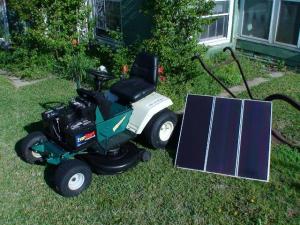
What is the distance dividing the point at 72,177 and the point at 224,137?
2.08 metres

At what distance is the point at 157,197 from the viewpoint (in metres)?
4.35

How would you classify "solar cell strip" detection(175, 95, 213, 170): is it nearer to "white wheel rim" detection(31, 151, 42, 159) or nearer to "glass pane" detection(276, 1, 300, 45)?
"white wheel rim" detection(31, 151, 42, 159)

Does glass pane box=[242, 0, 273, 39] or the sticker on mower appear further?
glass pane box=[242, 0, 273, 39]

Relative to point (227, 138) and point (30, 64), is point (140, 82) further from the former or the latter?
point (30, 64)

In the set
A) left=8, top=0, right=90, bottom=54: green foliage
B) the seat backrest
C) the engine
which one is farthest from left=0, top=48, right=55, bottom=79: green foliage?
the engine

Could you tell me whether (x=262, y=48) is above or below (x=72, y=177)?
above

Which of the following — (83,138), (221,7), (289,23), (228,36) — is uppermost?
(221,7)

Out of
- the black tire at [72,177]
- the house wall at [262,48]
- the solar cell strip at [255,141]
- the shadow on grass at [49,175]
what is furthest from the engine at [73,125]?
the house wall at [262,48]

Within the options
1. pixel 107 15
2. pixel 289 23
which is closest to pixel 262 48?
pixel 289 23

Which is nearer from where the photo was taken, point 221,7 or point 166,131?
point 166,131

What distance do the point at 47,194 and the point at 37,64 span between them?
17.8ft

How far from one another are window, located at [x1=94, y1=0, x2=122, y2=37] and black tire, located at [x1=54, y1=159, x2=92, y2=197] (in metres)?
5.76

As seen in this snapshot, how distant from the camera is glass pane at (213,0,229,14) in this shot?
913 centimetres

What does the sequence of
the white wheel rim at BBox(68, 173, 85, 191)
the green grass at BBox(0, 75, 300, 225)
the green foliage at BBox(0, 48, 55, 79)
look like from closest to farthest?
the green grass at BBox(0, 75, 300, 225)
the white wheel rim at BBox(68, 173, 85, 191)
the green foliage at BBox(0, 48, 55, 79)
